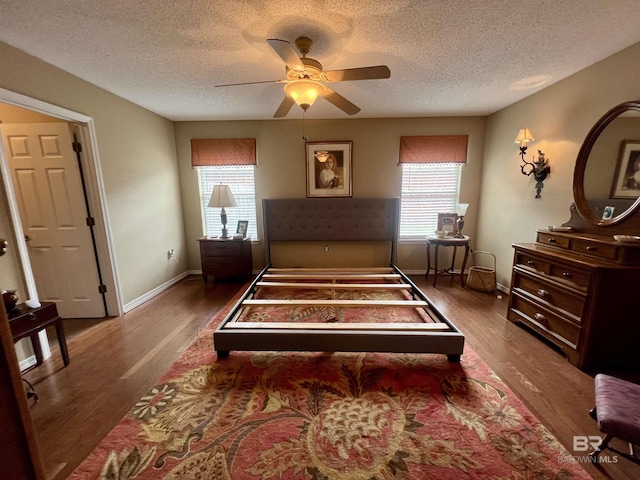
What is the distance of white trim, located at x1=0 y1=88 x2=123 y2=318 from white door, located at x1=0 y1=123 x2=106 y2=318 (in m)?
0.08

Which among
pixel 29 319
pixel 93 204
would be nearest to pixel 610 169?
pixel 29 319

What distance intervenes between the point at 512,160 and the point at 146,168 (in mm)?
5014

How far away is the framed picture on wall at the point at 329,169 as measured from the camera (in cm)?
391

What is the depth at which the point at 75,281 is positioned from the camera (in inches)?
108

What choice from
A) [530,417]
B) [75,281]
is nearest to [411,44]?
[530,417]

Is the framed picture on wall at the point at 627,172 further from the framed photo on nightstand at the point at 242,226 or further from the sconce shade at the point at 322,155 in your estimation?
the framed photo on nightstand at the point at 242,226

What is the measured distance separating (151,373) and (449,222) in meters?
4.14

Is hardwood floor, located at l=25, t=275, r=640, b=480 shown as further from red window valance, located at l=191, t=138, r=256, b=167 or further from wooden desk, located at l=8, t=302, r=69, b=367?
red window valance, located at l=191, t=138, r=256, b=167

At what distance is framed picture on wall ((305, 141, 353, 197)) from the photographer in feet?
12.8

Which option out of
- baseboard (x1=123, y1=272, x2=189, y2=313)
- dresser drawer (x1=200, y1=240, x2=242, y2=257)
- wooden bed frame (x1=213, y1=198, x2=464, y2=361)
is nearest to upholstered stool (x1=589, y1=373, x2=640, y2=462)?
wooden bed frame (x1=213, y1=198, x2=464, y2=361)

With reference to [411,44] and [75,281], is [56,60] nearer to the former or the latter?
[75,281]

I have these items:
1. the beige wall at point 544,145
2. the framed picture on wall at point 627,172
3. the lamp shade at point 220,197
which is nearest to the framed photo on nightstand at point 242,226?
the lamp shade at point 220,197

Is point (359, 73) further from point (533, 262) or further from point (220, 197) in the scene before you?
point (220, 197)

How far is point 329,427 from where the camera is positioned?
1457 millimetres
